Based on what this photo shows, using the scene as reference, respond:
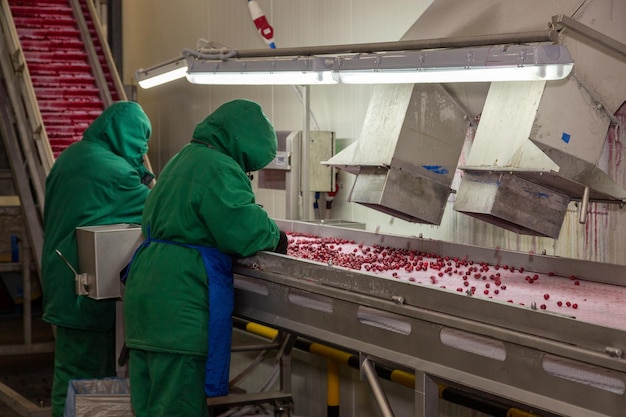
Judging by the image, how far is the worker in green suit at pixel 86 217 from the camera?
4898 mm

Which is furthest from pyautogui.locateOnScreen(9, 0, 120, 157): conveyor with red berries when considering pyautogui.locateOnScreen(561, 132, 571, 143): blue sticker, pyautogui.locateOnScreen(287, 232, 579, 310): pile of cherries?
pyautogui.locateOnScreen(561, 132, 571, 143): blue sticker

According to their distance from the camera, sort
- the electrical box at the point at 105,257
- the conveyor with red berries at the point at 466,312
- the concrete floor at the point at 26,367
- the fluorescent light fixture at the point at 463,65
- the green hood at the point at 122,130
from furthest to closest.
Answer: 1. the concrete floor at the point at 26,367
2. the green hood at the point at 122,130
3. the electrical box at the point at 105,257
4. the fluorescent light fixture at the point at 463,65
5. the conveyor with red berries at the point at 466,312

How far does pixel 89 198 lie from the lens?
4895mm

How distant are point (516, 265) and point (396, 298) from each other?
0.89 metres

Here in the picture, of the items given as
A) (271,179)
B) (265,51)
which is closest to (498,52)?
(265,51)

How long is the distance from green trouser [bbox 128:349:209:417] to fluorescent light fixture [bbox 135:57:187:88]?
1641 millimetres

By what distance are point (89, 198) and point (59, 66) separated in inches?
205

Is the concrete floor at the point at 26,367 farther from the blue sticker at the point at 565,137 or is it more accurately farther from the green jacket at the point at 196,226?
the blue sticker at the point at 565,137

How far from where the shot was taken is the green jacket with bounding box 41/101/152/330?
193 inches

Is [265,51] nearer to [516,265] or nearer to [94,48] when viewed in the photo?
[516,265]

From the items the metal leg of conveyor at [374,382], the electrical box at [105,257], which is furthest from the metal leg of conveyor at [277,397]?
the metal leg of conveyor at [374,382]

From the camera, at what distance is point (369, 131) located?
408 cm

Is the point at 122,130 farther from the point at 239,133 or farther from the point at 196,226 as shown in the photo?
the point at 196,226

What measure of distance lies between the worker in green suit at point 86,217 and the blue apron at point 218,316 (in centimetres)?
125
